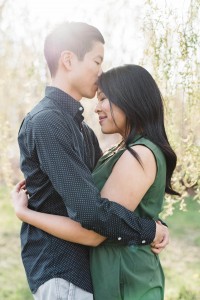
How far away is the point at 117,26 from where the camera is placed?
4.98m

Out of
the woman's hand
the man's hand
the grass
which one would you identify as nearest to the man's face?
the woman's hand

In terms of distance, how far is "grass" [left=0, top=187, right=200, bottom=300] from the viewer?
18.4ft

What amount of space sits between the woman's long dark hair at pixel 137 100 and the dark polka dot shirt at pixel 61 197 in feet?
0.51

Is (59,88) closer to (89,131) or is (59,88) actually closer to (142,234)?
(89,131)

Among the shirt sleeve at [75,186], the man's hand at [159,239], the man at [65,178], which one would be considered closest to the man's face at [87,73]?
the man at [65,178]

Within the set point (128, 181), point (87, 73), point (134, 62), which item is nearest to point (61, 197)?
point (128, 181)

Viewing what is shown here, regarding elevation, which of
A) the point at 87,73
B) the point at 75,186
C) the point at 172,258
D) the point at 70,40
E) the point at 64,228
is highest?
the point at 70,40

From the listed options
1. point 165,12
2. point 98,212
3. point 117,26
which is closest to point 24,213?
point 98,212

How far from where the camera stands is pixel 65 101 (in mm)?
2436

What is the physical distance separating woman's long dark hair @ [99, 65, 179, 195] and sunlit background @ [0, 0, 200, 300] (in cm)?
122

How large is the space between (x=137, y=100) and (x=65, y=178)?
435 millimetres

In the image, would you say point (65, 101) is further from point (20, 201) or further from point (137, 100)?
point (20, 201)

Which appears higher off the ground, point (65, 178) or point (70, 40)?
point (70, 40)

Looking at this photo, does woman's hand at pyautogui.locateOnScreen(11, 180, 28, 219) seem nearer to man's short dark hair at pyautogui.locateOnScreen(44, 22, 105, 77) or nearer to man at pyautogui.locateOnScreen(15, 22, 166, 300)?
man at pyautogui.locateOnScreen(15, 22, 166, 300)
